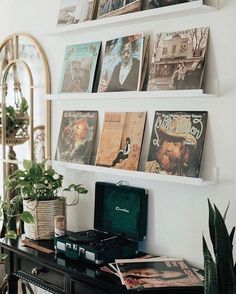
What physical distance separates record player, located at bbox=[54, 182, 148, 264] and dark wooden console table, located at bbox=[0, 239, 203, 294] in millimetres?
56

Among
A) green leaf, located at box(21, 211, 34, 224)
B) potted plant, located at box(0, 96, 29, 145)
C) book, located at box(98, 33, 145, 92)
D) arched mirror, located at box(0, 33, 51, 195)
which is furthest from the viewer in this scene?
potted plant, located at box(0, 96, 29, 145)

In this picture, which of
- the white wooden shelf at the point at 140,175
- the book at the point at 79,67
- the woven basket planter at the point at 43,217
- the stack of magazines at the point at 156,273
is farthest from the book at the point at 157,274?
the book at the point at 79,67

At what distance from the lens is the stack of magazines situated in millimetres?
1820

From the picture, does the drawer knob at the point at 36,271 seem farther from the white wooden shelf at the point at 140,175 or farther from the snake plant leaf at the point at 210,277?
the snake plant leaf at the point at 210,277

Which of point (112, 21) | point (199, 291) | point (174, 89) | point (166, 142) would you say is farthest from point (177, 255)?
point (112, 21)

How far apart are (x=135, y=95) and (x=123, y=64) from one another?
203 millimetres

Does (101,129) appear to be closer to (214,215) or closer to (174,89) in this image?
(174,89)

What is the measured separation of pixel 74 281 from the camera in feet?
6.73

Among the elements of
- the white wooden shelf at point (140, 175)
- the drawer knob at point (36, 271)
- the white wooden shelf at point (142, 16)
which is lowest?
the drawer knob at point (36, 271)

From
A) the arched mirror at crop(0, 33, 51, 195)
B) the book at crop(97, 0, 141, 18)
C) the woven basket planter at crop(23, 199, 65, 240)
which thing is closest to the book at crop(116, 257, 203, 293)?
the woven basket planter at crop(23, 199, 65, 240)

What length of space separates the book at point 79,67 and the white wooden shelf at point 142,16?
0.09 metres

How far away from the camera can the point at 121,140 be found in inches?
90.5

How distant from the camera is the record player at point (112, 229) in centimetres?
210

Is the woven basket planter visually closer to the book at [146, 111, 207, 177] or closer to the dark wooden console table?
the dark wooden console table
